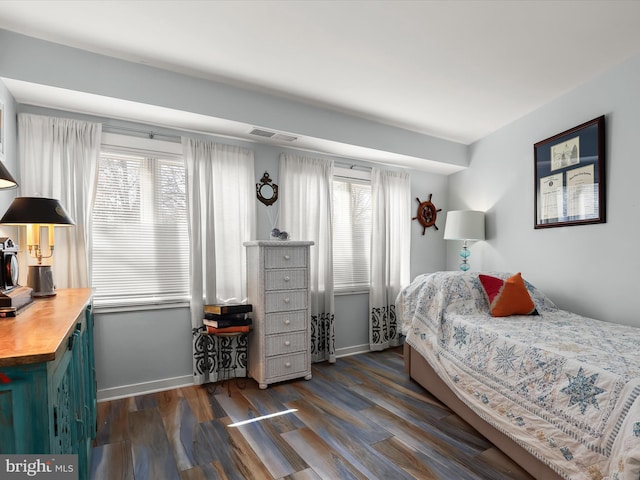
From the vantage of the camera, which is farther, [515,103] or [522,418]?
[515,103]

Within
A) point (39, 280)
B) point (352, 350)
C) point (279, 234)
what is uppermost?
point (279, 234)

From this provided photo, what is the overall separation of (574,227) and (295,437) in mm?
2769

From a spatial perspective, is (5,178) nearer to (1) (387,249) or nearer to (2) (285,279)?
(2) (285,279)

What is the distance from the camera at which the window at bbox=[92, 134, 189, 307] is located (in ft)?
9.05

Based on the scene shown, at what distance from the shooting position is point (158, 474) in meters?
1.87

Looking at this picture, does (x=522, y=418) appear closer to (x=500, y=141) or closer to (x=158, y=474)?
(x=158, y=474)

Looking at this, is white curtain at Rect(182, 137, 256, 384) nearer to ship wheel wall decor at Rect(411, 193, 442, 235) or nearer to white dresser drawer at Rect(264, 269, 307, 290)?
white dresser drawer at Rect(264, 269, 307, 290)

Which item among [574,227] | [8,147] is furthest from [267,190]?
[574,227]

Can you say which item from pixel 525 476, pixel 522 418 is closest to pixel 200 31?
pixel 522 418

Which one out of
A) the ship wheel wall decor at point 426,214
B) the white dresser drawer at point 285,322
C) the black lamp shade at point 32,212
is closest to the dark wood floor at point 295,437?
the white dresser drawer at point 285,322

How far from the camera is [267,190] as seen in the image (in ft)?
11.2

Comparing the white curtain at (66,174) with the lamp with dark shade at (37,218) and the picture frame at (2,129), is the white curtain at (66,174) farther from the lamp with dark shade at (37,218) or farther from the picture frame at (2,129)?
the lamp with dark shade at (37,218)

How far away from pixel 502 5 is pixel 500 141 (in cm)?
204

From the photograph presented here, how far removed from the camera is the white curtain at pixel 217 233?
9.95ft
